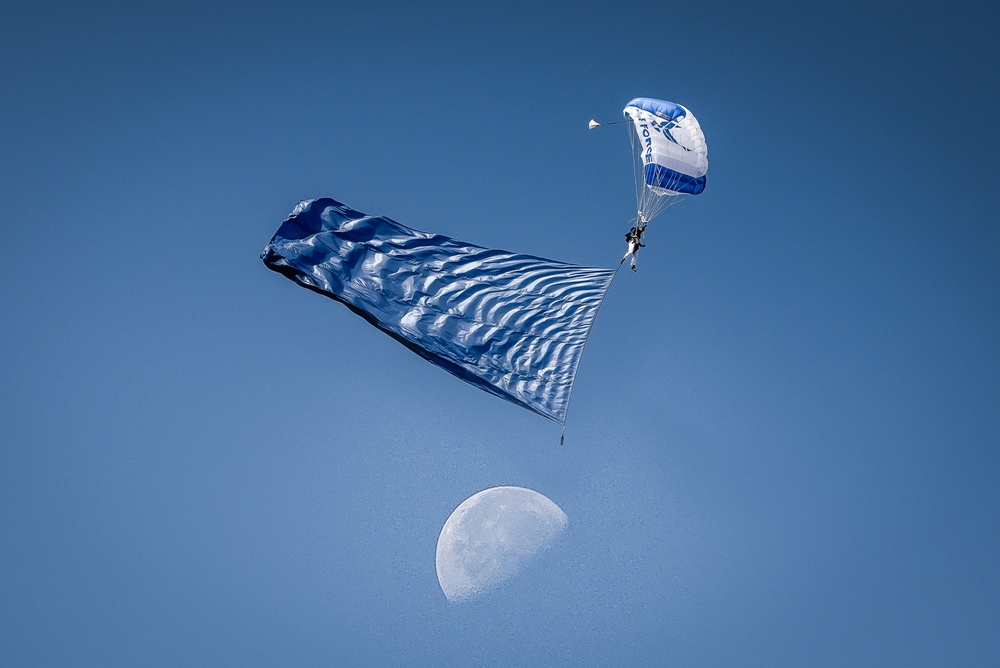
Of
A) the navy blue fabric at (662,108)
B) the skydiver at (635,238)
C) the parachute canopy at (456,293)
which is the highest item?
the navy blue fabric at (662,108)

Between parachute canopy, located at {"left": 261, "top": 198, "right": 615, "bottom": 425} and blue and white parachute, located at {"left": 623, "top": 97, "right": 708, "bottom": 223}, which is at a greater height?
blue and white parachute, located at {"left": 623, "top": 97, "right": 708, "bottom": 223}

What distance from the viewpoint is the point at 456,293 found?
68.8 ft

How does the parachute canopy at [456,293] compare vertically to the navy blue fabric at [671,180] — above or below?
below

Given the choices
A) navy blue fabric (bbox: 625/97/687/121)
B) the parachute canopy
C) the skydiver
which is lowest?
the parachute canopy

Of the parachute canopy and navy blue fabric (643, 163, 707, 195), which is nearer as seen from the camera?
the parachute canopy

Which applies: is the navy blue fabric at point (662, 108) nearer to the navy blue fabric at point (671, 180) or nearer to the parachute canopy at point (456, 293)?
the navy blue fabric at point (671, 180)

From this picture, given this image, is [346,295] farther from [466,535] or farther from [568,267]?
[466,535]

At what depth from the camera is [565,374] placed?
19406 millimetres

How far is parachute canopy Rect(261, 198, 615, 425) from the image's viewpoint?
19438 millimetres

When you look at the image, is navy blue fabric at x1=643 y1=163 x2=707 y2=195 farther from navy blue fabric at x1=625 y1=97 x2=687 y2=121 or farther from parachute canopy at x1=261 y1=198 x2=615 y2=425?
parachute canopy at x1=261 y1=198 x2=615 y2=425

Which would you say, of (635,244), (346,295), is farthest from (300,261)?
(635,244)

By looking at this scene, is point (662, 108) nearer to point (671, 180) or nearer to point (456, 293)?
point (671, 180)

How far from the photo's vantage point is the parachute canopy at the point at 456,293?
19.4 m

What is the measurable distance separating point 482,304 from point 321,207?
3.97 meters
